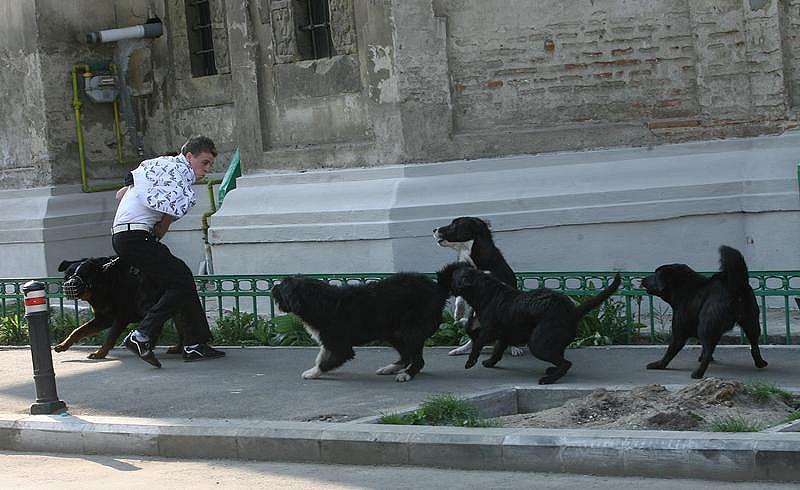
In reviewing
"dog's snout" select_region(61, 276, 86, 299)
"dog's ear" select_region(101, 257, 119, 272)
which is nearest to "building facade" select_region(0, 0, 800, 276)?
"dog's ear" select_region(101, 257, 119, 272)

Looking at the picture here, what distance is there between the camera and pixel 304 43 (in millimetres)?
14297

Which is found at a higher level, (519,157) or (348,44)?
(348,44)

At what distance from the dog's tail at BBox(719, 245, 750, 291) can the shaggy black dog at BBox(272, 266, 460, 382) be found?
2237mm

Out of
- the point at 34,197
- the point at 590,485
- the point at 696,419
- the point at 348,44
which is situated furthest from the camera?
the point at 34,197

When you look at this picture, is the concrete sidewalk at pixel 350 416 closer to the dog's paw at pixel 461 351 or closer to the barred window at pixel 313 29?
the dog's paw at pixel 461 351

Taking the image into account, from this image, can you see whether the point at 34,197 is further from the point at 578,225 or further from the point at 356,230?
the point at 578,225

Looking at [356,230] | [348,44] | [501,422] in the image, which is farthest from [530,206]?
→ [501,422]

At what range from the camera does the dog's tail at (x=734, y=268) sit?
8930mm

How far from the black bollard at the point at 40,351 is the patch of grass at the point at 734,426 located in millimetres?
4707

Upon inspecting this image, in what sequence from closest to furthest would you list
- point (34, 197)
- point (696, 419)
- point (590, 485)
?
1. point (590, 485)
2. point (696, 419)
3. point (34, 197)

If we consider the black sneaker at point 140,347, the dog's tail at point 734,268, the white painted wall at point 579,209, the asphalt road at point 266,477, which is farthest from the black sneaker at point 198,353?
the dog's tail at point 734,268

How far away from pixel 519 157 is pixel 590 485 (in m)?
6.36

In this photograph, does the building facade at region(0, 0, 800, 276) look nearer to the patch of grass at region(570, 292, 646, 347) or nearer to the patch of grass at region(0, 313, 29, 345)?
the patch of grass at region(570, 292, 646, 347)

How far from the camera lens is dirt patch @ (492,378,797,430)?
7594 mm
